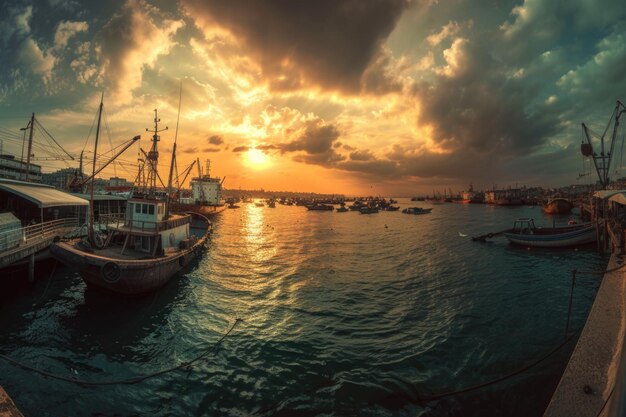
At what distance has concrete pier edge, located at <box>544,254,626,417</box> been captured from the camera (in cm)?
740

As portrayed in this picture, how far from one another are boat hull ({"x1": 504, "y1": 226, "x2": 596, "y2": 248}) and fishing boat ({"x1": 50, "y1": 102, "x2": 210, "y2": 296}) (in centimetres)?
4456

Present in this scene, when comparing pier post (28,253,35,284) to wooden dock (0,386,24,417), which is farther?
pier post (28,253,35,284)

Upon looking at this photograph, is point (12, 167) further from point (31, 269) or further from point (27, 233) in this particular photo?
point (31, 269)

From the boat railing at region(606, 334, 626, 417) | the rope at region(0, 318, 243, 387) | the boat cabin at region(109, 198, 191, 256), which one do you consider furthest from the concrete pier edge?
the boat cabin at region(109, 198, 191, 256)

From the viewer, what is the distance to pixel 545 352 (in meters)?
13.2

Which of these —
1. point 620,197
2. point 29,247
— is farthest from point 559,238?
point 29,247

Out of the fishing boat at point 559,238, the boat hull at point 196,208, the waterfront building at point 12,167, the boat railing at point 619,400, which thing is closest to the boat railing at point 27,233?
the boat railing at point 619,400

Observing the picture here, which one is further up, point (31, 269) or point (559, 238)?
point (559, 238)

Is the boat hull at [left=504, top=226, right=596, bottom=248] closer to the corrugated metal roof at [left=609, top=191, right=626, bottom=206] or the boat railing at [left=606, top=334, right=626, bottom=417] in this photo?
the corrugated metal roof at [left=609, top=191, right=626, bottom=206]

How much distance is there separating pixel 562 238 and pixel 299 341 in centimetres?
4146

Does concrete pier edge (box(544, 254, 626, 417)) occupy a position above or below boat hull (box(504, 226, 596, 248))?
below

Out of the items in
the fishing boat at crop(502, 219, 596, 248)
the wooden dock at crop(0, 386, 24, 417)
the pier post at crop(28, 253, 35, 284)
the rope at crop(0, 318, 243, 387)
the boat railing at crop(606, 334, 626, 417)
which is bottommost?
the rope at crop(0, 318, 243, 387)

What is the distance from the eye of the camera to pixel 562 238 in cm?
3738

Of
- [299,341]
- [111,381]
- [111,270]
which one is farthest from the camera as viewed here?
[111,270]
